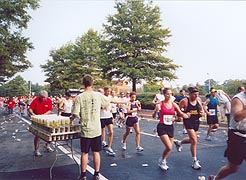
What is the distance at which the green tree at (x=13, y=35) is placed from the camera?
22438mm

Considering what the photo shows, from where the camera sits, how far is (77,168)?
235 inches

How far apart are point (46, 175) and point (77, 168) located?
0.76 meters

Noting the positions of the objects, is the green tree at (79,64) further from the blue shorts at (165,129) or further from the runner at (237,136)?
the runner at (237,136)

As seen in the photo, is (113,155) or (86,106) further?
(113,155)

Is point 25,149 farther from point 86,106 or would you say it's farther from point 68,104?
point 86,106

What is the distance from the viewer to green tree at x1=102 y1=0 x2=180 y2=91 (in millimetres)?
28780

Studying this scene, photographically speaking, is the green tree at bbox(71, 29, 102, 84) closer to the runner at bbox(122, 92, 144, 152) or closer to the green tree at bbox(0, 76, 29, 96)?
the runner at bbox(122, 92, 144, 152)

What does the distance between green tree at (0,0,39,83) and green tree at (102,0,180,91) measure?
30.8 feet

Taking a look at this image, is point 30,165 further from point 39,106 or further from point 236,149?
point 236,149

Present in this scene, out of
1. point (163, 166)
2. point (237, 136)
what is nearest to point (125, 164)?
point (163, 166)

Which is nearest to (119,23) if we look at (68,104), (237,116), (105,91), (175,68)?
(175,68)

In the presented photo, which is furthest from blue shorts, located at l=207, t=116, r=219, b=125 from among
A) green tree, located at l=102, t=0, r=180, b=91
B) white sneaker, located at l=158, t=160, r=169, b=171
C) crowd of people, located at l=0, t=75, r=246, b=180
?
green tree, located at l=102, t=0, r=180, b=91

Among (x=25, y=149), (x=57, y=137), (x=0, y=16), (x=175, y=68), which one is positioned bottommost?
(x=25, y=149)

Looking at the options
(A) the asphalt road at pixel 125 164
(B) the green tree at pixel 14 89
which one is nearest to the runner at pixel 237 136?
(A) the asphalt road at pixel 125 164
